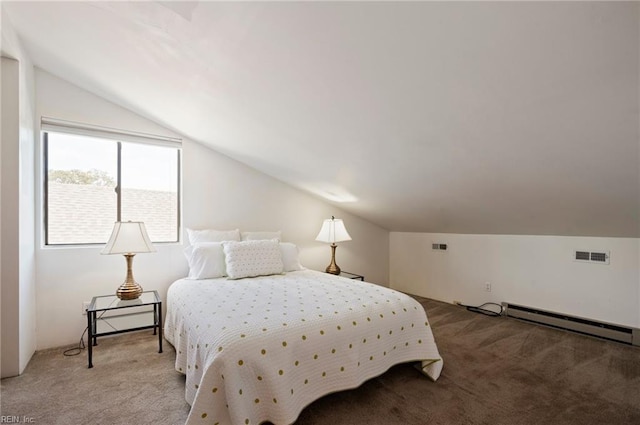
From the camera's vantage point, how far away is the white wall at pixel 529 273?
2.76 m

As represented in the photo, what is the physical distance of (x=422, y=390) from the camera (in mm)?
1948

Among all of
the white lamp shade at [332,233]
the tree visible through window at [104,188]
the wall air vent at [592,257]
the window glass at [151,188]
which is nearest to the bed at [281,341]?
the window glass at [151,188]

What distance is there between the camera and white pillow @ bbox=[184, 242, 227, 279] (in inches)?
113

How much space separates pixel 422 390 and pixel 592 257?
2.28 meters

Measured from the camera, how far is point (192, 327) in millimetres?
1823

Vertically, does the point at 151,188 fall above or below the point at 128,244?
above

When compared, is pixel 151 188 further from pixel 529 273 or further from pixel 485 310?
pixel 529 273

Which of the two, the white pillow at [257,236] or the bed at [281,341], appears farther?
the white pillow at [257,236]

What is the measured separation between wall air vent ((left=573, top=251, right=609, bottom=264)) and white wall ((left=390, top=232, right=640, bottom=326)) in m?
0.04

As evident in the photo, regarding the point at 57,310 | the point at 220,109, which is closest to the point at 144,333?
the point at 57,310

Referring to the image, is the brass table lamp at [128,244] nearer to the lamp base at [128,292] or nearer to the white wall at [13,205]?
the lamp base at [128,292]

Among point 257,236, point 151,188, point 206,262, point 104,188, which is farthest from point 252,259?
point 104,188

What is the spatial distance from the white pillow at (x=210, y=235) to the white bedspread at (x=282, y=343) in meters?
0.77

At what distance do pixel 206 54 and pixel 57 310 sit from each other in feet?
8.41
